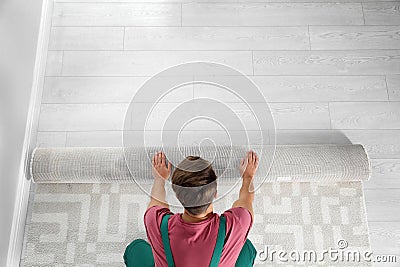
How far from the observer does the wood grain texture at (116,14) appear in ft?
6.60

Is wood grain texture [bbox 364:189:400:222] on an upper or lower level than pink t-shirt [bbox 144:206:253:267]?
lower

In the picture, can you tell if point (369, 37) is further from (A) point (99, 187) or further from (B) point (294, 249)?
(A) point (99, 187)

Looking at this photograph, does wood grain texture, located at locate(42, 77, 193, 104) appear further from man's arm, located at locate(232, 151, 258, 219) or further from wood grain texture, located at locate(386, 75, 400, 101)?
wood grain texture, located at locate(386, 75, 400, 101)

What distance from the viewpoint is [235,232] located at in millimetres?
1172

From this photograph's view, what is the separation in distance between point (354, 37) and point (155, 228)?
1.26 meters

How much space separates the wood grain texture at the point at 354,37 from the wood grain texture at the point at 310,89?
Result: 0.15 meters

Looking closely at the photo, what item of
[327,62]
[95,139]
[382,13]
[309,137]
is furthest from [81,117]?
[382,13]

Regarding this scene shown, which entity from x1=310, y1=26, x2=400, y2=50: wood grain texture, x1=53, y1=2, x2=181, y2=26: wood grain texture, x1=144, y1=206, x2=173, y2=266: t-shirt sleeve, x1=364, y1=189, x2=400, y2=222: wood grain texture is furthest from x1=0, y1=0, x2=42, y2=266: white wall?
x1=364, y1=189, x2=400, y2=222: wood grain texture

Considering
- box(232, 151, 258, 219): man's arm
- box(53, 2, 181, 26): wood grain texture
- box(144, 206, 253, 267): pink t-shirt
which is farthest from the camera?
box(53, 2, 181, 26): wood grain texture

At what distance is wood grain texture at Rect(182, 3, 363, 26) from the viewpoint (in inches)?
79.4

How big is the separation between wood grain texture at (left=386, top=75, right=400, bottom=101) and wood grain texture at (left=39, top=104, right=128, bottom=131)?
3.36 feet

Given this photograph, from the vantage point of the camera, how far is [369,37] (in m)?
1.99

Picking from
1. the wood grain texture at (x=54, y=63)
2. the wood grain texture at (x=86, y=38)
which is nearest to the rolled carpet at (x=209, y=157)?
the wood grain texture at (x=54, y=63)

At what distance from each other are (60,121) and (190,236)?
0.93 meters
